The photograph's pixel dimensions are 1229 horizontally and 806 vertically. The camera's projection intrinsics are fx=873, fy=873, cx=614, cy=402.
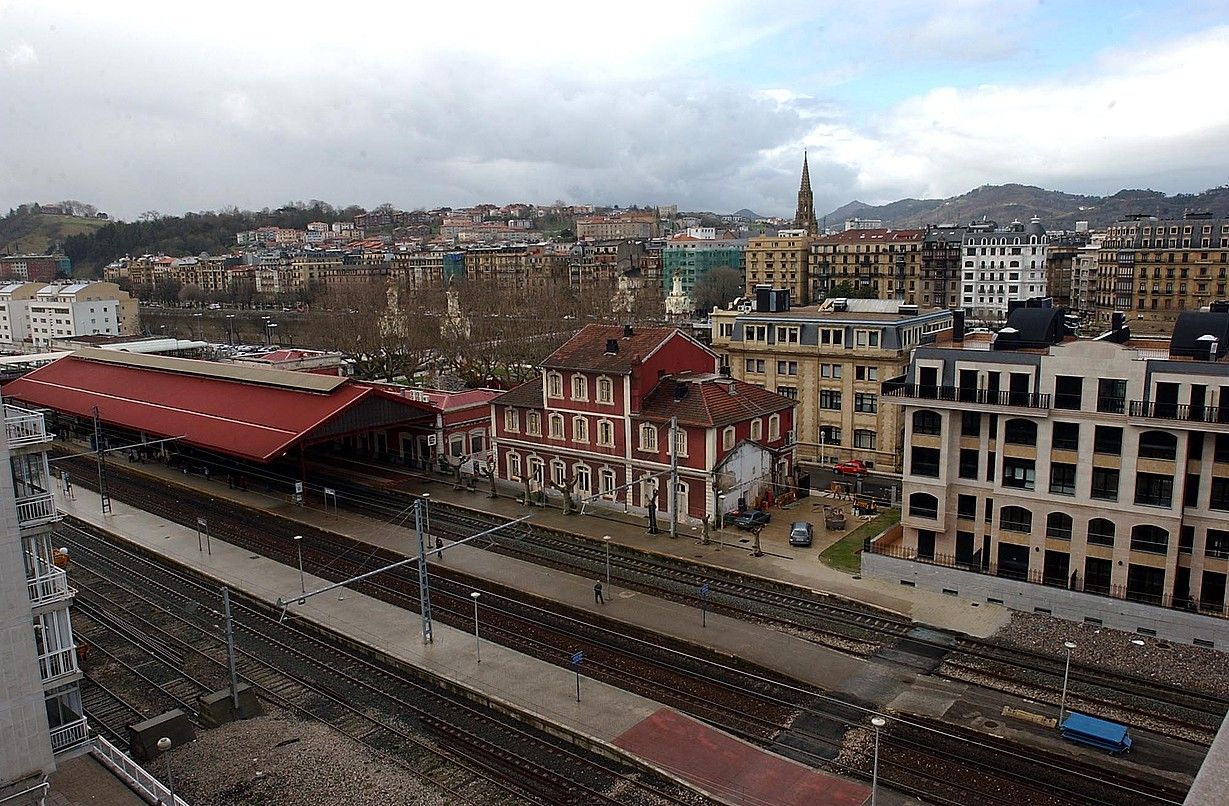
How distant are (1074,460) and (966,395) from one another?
15.5ft

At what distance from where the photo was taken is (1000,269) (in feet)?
424

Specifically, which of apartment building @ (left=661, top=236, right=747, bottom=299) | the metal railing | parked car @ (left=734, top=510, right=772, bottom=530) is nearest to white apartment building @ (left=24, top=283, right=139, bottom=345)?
apartment building @ (left=661, top=236, right=747, bottom=299)

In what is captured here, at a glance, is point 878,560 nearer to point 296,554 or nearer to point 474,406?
point 296,554

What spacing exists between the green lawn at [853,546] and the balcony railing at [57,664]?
93.3 feet

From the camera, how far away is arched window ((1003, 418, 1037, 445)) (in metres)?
35.2

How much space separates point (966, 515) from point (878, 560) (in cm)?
436

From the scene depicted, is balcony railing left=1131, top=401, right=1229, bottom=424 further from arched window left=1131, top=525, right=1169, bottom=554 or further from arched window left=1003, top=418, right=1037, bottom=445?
arched window left=1131, top=525, right=1169, bottom=554

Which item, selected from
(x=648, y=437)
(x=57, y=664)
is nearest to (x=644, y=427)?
(x=648, y=437)

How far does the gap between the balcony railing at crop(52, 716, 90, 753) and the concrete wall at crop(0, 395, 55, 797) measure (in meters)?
1.32

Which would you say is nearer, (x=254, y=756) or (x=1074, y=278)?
(x=254, y=756)

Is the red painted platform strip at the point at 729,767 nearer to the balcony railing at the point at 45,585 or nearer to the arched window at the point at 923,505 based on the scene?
the balcony railing at the point at 45,585

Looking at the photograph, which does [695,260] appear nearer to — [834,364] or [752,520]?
[834,364]

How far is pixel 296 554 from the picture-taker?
42.2m

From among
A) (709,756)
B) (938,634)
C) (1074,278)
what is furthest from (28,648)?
(1074,278)
